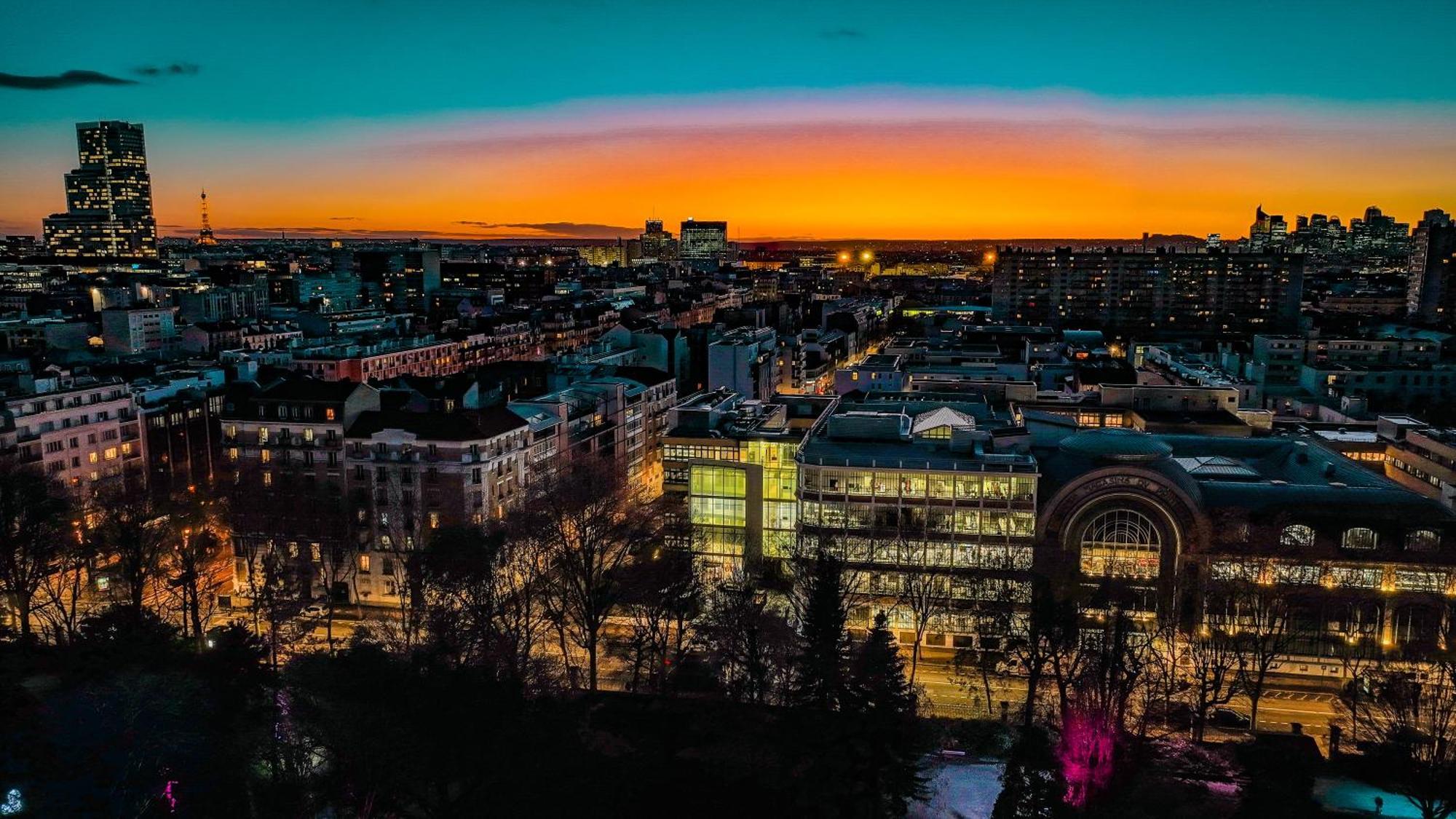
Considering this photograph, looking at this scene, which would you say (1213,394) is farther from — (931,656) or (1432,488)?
(931,656)

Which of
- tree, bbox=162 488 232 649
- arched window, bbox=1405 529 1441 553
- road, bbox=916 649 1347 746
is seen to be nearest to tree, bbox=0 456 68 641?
tree, bbox=162 488 232 649

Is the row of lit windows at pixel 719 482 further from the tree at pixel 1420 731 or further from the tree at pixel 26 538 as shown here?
the tree at pixel 26 538

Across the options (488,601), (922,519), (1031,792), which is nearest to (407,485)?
(488,601)

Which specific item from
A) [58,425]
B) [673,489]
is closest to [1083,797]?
[673,489]

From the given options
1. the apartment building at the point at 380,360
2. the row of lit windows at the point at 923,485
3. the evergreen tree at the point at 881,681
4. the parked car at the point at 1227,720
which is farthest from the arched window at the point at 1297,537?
the apartment building at the point at 380,360

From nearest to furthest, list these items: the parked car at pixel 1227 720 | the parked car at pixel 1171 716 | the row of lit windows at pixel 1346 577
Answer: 1. the parked car at pixel 1171 716
2. the parked car at pixel 1227 720
3. the row of lit windows at pixel 1346 577

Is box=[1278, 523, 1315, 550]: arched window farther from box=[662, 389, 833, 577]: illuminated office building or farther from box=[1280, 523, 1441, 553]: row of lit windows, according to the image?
box=[662, 389, 833, 577]: illuminated office building
